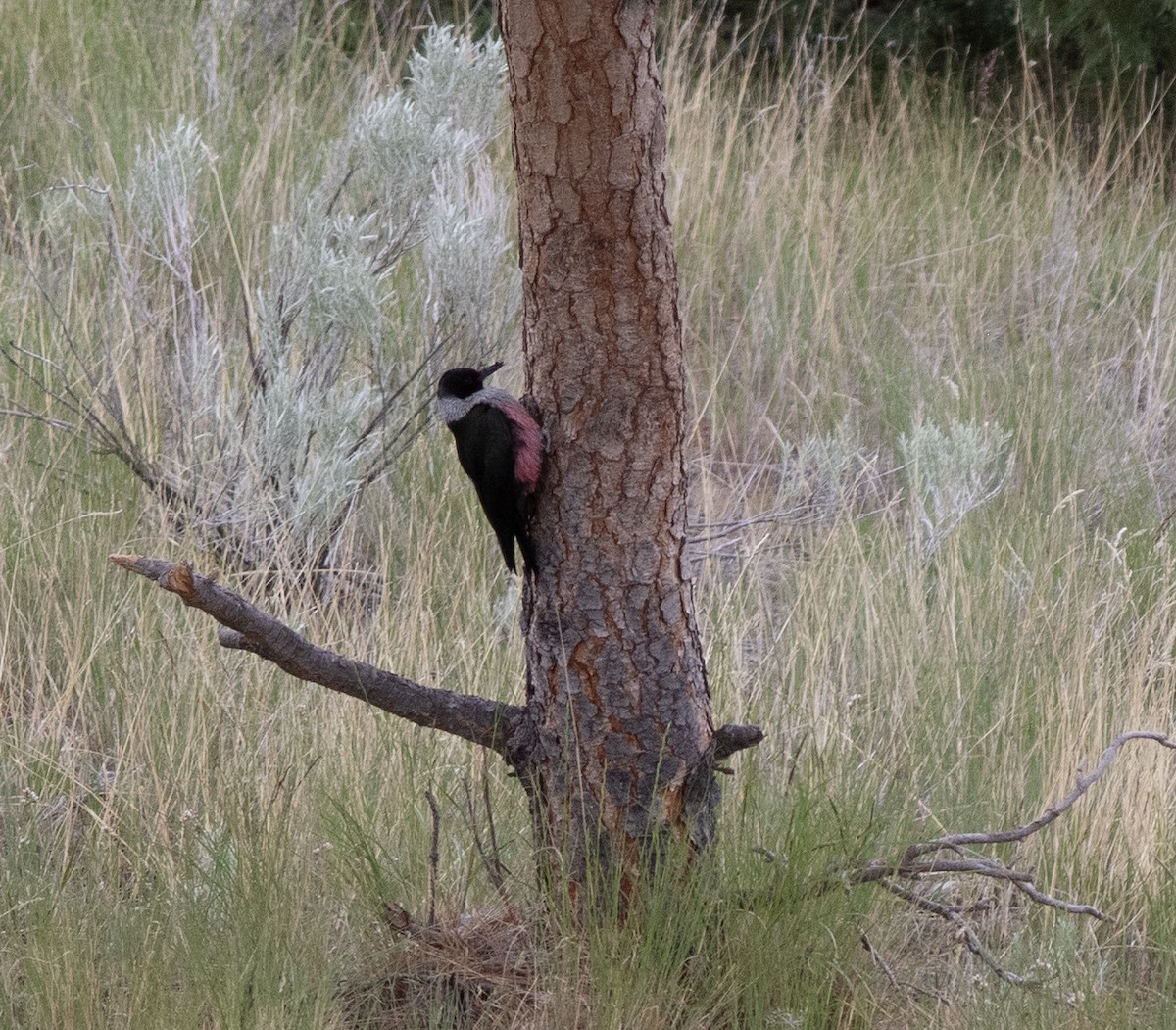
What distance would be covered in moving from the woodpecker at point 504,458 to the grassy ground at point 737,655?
52cm

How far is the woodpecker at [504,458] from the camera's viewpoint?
2170 mm

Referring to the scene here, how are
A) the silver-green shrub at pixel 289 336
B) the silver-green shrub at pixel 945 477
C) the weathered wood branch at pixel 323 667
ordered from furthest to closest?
the silver-green shrub at pixel 945 477
the silver-green shrub at pixel 289 336
the weathered wood branch at pixel 323 667

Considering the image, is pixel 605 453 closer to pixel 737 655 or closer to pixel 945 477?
pixel 737 655

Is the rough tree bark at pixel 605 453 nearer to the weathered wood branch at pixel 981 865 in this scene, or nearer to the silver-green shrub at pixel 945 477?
the weathered wood branch at pixel 981 865

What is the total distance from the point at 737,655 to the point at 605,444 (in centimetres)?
116

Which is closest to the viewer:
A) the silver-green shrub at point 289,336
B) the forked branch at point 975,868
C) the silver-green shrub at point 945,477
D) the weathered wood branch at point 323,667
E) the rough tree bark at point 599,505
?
the weathered wood branch at point 323,667

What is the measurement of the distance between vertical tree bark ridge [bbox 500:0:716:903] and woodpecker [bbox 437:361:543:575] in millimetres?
31

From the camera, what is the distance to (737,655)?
3199 millimetres

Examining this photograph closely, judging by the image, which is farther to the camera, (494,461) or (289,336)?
(289,336)

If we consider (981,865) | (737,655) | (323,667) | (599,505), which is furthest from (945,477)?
(323,667)

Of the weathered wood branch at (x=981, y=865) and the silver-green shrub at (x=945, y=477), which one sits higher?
the silver-green shrub at (x=945, y=477)

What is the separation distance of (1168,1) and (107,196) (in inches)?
205

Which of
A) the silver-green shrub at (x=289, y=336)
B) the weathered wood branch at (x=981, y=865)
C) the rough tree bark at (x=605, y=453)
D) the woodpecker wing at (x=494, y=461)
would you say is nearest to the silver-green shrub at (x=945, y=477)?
the silver-green shrub at (x=289, y=336)

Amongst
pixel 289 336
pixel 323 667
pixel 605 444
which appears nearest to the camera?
pixel 323 667
